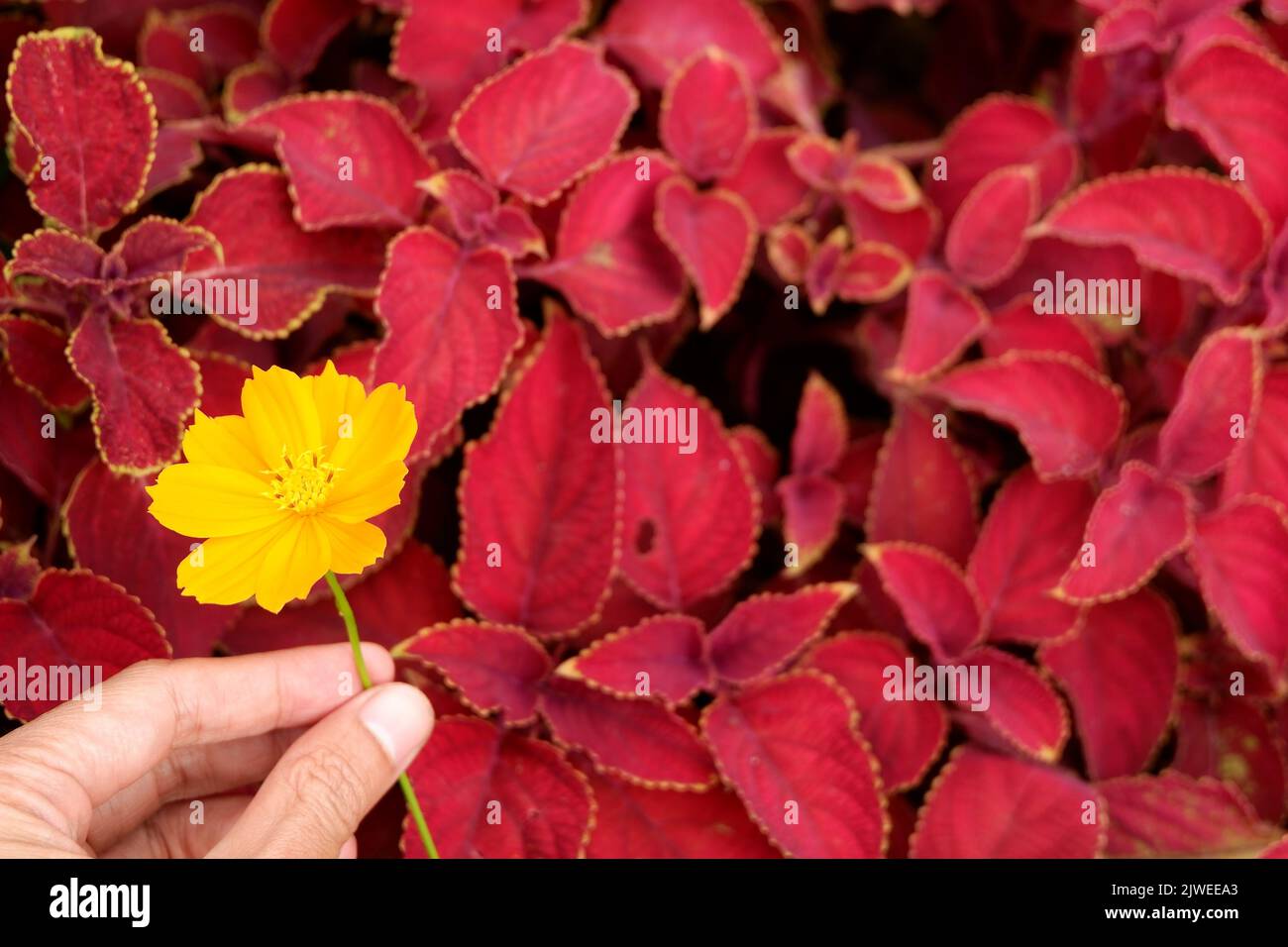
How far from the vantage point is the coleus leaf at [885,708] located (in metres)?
0.92

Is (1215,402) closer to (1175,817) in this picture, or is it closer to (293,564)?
(1175,817)

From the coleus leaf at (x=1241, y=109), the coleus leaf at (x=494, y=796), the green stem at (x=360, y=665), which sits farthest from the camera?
the coleus leaf at (x=1241, y=109)

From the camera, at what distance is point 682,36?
3.33ft

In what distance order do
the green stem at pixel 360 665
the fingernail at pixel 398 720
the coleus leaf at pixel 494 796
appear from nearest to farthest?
the green stem at pixel 360 665 → the fingernail at pixel 398 720 → the coleus leaf at pixel 494 796

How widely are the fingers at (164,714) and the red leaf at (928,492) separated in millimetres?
457

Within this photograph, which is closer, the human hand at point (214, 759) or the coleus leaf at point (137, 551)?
the human hand at point (214, 759)

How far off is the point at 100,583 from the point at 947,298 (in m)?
0.72

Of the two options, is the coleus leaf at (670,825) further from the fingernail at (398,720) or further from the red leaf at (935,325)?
the red leaf at (935,325)

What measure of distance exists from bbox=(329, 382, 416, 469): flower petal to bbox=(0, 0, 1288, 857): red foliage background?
0.16 metres

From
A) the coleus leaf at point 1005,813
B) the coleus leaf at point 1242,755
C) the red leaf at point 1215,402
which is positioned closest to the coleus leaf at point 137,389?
the coleus leaf at point 1005,813

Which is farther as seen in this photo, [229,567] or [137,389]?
[137,389]

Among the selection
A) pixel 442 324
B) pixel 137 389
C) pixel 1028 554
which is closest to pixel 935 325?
pixel 1028 554

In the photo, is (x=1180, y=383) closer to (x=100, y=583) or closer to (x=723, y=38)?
(x=723, y=38)

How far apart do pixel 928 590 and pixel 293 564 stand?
20.6 inches
